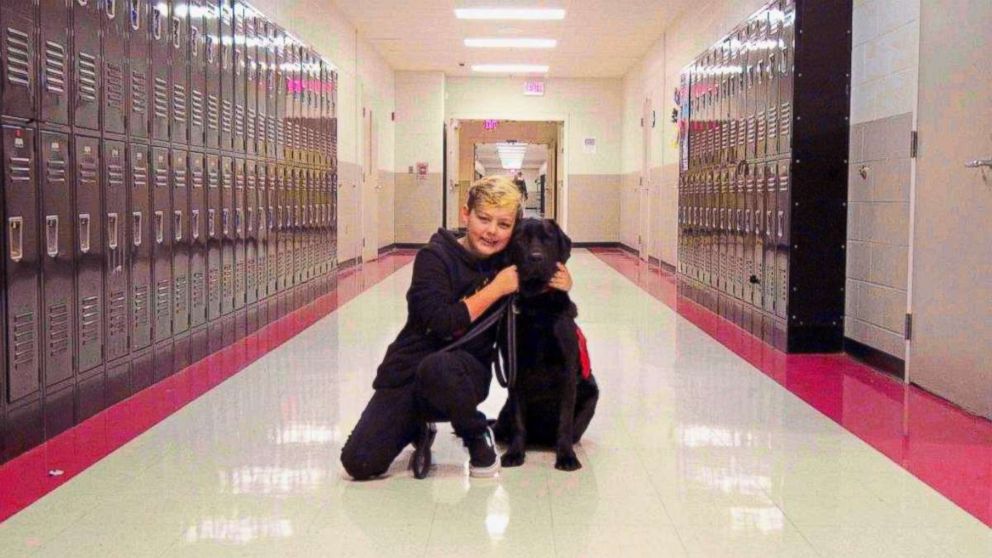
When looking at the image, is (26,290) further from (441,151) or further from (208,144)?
(441,151)

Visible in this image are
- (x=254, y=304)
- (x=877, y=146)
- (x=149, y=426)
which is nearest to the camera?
(x=149, y=426)

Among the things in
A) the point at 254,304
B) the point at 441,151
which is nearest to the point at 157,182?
the point at 254,304

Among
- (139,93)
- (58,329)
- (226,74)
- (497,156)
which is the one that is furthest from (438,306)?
(497,156)

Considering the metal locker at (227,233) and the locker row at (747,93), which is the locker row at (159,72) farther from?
the locker row at (747,93)

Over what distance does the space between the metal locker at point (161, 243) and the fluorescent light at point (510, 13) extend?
22.5ft

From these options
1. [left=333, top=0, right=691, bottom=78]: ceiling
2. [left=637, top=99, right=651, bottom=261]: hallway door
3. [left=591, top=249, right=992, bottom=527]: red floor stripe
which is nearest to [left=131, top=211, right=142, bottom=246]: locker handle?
[left=591, top=249, right=992, bottom=527]: red floor stripe

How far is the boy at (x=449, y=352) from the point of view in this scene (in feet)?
9.91

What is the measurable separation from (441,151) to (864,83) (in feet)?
37.3

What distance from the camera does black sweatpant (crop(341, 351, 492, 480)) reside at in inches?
118

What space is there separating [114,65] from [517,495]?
2.47 meters

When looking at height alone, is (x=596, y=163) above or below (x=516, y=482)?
above

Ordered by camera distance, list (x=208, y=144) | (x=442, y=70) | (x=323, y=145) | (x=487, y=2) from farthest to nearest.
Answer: (x=442, y=70), (x=487, y=2), (x=323, y=145), (x=208, y=144)

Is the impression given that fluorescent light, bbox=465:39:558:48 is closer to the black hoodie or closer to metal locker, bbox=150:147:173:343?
metal locker, bbox=150:147:173:343

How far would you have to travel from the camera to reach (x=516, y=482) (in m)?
3.06
